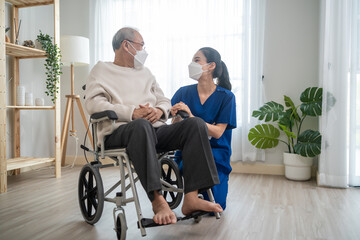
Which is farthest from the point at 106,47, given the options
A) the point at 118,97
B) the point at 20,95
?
the point at 118,97

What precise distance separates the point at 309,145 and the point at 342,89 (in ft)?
1.86

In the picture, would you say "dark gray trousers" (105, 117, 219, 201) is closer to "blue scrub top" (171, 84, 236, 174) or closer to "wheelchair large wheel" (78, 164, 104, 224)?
"wheelchair large wheel" (78, 164, 104, 224)

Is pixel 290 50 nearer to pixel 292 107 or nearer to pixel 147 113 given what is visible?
pixel 292 107

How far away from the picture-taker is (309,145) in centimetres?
312

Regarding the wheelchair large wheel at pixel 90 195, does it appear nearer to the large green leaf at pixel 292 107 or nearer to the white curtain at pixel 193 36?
the white curtain at pixel 193 36

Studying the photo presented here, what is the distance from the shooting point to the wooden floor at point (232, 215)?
1.82 metres

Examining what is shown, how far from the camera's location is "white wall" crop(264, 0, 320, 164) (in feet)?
11.6

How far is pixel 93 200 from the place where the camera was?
79.0 inches

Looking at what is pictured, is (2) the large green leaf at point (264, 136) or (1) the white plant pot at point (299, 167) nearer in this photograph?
(1) the white plant pot at point (299, 167)

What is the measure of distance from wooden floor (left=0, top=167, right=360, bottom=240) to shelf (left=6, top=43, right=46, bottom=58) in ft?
3.97

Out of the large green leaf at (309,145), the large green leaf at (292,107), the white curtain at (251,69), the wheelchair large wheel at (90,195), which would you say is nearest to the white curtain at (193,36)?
the white curtain at (251,69)

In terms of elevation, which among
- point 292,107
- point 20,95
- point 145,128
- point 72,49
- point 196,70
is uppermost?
point 72,49

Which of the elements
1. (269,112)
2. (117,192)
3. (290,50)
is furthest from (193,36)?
(117,192)

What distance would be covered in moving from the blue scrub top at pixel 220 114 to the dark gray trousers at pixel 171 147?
0.54 meters
